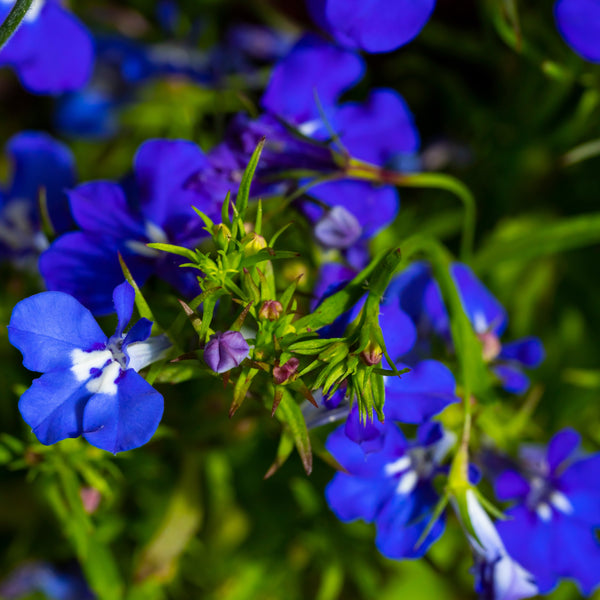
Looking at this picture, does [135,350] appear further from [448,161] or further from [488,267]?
[448,161]

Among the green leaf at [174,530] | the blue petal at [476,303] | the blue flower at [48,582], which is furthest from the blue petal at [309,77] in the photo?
the blue flower at [48,582]

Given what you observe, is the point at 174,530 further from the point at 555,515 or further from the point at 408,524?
the point at 555,515

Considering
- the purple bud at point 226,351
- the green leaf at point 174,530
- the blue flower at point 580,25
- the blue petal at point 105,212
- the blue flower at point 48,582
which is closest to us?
the purple bud at point 226,351

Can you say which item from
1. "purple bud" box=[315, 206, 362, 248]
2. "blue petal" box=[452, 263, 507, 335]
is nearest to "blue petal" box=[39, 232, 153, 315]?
"purple bud" box=[315, 206, 362, 248]

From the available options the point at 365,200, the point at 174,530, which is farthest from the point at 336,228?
the point at 174,530

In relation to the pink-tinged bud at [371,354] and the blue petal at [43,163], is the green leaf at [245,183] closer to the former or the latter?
the pink-tinged bud at [371,354]

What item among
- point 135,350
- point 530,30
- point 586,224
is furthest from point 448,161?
point 135,350

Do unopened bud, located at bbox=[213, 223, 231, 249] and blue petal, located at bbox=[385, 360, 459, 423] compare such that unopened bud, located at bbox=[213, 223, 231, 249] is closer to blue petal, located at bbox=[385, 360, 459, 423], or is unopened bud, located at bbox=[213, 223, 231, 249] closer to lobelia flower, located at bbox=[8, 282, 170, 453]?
lobelia flower, located at bbox=[8, 282, 170, 453]
